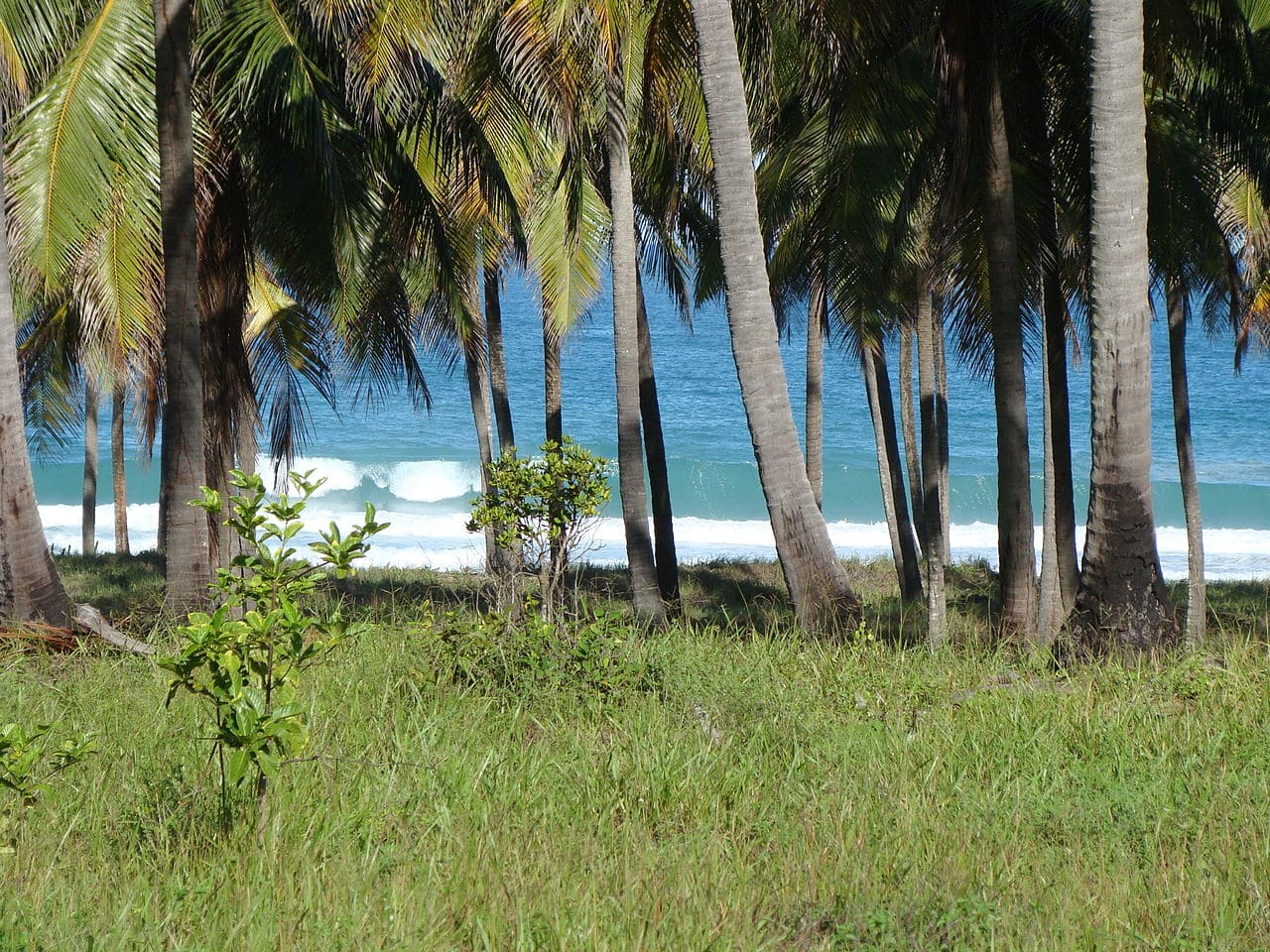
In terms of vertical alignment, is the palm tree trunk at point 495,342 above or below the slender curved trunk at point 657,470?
above

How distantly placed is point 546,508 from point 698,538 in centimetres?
3192

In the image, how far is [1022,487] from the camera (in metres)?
8.11

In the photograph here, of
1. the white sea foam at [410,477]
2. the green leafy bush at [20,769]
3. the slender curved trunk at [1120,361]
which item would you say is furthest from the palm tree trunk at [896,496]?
the white sea foam at [410,477]

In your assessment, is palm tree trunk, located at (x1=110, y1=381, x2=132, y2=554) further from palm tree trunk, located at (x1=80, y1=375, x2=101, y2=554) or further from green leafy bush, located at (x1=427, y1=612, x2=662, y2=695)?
green leafy bush, located at (x1=427, y1=612, x2=662, y2=695)

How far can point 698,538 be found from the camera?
38938 millimetres

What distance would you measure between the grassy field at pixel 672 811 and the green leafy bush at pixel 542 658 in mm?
26

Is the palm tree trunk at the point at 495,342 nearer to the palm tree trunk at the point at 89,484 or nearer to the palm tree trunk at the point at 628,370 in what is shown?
the palm tree trunk at the point at 628,370

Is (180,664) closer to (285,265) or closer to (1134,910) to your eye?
(1134,910)

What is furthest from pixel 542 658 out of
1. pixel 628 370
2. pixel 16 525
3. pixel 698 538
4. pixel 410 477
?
pixel 410 477

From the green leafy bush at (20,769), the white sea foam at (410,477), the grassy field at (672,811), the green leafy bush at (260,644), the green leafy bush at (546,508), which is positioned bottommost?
the grassy field at (672,811)

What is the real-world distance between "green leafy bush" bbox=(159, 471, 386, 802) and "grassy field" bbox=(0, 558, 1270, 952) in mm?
360

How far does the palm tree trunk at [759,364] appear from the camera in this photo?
6461 mm

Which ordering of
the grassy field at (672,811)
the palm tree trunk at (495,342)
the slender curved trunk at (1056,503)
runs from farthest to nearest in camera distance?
the palm tree trunk at (495,342)
the slender curved trunk at (1056,503)
the grassy field at (672,811)

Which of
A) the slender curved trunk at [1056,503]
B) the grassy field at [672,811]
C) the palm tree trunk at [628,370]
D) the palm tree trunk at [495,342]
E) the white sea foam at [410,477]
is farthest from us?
the white sea foam at [410,477]
